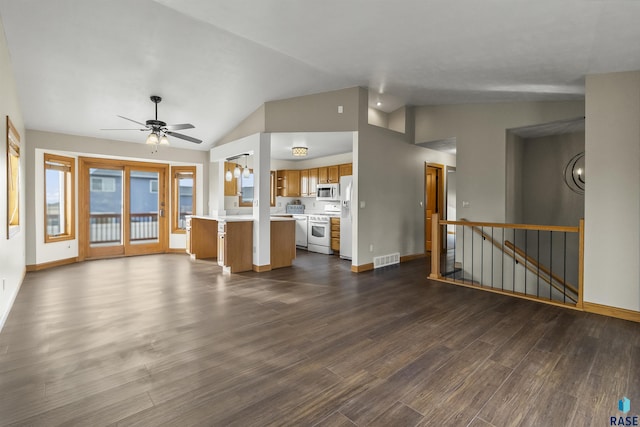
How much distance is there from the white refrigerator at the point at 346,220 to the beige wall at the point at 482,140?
189 centimetres

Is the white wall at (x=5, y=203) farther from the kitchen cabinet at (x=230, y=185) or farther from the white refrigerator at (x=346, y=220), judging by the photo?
the white refrigerator at (x=346, y=220)

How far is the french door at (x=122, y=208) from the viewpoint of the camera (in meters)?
6.66

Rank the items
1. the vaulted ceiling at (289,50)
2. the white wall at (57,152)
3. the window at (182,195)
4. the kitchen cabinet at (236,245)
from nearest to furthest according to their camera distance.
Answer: the vaulted ceiling at (289,50) < the kitchen cabinet at (236,245) < the white wall at (57,152) < the window at (182,195)

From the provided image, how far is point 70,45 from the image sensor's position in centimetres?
352

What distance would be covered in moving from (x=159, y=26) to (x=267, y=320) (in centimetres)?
322

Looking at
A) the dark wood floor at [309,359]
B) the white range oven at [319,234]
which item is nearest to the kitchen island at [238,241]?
the dark wood floor at [309,359]

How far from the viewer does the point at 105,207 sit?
6895 mm

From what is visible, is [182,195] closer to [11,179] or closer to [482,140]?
[11,179]

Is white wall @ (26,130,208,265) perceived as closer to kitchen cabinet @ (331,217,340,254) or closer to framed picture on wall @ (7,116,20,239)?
framed picture on wall @ (7,116,20,239)

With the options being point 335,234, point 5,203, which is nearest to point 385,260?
point 335,234

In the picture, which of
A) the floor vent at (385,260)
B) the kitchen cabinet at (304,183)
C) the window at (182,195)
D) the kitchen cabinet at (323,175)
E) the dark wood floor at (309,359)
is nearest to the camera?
the dark wood floor at (309,359)

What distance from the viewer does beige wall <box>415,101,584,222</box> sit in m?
5.36

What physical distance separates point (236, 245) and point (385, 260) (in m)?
2.67

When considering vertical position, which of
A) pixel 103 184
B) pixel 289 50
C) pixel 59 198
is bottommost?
pixel 59 198
